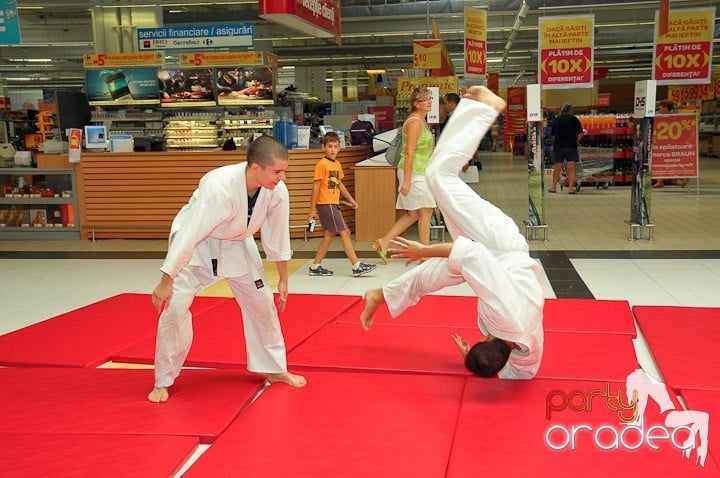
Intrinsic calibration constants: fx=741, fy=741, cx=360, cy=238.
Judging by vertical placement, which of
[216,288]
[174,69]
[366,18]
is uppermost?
[366,18]

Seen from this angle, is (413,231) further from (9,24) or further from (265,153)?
(265,153)

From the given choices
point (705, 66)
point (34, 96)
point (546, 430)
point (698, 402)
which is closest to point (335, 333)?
point (546, 430)

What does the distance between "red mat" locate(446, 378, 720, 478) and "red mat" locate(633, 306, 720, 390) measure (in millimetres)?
382

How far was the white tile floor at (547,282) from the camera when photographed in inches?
234

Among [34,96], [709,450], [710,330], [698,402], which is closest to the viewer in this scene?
[709,450]

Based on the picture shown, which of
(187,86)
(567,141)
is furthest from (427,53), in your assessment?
(187,86)

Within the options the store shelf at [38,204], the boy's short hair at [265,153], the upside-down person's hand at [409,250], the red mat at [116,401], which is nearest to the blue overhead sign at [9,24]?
the store shelf at [38,204]

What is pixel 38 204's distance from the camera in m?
9.77

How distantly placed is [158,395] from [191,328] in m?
0.37

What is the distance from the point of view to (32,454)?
3070 millimetres

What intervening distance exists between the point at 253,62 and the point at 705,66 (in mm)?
7473

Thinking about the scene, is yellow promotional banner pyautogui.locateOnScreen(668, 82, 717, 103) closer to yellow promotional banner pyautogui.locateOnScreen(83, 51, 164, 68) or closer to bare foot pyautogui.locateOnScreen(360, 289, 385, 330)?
yellow promotional banner pyautogui.locateOnScreen(83, 51, 164, 68)

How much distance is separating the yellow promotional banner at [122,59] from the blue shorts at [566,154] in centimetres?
771

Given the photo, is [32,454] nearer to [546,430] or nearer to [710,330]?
[546,430]
